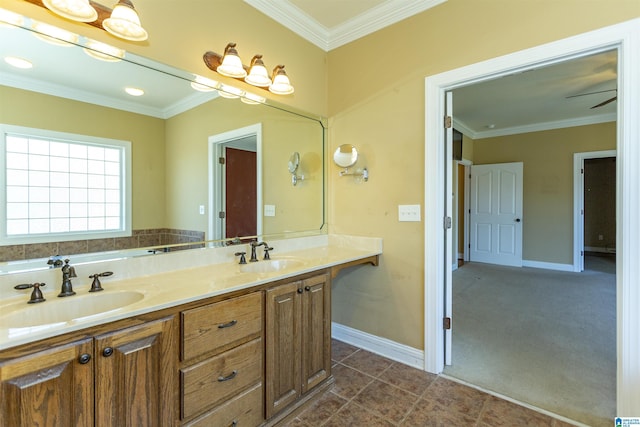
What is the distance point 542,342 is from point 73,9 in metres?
3.76

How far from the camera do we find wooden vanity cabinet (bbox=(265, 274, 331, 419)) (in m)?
1.52

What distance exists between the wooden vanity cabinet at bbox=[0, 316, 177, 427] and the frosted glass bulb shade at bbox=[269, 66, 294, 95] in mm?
1653

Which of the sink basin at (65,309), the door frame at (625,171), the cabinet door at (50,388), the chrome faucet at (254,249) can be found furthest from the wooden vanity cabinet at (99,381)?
the door frame at (625,171)

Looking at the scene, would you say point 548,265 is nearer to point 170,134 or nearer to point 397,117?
point 397,117

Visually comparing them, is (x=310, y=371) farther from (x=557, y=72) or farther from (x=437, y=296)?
(x=557, y=72)

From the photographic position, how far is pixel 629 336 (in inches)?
56.3

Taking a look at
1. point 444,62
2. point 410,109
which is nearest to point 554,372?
point 410,109

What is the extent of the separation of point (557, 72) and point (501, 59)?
2.17 meters

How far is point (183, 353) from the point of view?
118cm

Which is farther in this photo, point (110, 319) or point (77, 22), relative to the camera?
point (77, 22)

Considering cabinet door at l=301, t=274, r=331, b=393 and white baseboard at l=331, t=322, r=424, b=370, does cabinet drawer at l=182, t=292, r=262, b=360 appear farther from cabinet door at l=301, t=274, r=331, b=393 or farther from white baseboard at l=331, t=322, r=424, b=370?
white baseboard at l=331, t=322, r=424, b=370

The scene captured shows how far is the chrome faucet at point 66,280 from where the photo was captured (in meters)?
1.20

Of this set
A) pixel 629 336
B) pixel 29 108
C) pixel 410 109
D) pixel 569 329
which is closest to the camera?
pixel 29 108

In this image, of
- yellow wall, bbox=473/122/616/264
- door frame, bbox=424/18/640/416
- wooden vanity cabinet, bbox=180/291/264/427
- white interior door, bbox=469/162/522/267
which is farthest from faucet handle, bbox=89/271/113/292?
yellow wall, bbox=473/122/616/264
